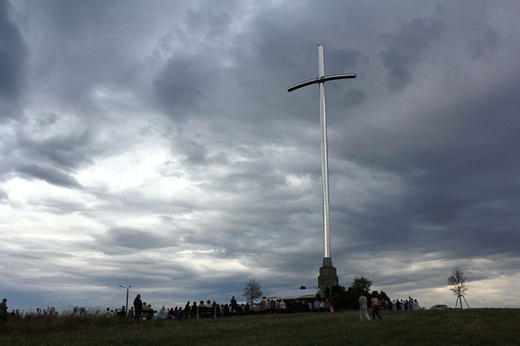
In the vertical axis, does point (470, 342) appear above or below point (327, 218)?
below

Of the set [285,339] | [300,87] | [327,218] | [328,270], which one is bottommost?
[285,339]

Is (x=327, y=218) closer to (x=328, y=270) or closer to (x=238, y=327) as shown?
(x=328, y=270)

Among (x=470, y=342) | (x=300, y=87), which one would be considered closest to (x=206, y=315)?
(x=470, y=342)

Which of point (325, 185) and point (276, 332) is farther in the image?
point (325, 185)

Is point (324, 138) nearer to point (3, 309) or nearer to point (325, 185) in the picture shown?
point (325, 185)

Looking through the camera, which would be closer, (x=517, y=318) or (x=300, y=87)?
(x=517, y=318)

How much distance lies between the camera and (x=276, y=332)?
88.0 feet

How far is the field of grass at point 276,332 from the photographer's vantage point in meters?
22.4

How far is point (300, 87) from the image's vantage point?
78.6 m

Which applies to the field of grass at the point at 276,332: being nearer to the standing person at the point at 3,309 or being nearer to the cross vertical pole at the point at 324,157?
the standing person at the point at 3,309

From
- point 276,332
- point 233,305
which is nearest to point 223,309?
point 233,305

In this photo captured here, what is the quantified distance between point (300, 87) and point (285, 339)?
194 feet

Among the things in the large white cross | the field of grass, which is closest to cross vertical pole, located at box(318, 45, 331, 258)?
the large white cross

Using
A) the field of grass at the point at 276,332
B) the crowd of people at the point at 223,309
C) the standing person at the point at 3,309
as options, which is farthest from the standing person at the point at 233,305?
the standing person at the point at 3,309
